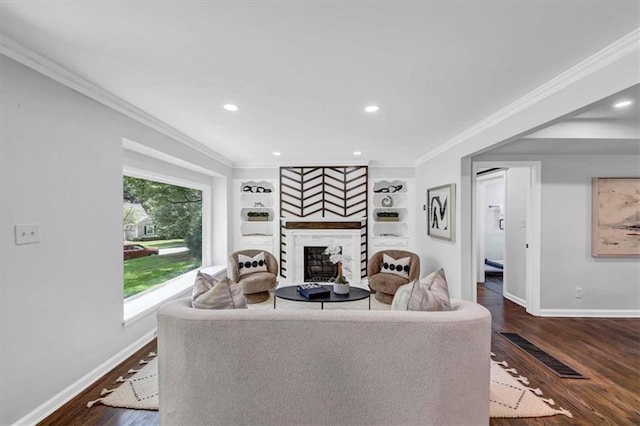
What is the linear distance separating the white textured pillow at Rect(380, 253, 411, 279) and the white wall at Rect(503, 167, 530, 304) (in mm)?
1765

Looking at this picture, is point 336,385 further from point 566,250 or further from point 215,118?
point 566,250

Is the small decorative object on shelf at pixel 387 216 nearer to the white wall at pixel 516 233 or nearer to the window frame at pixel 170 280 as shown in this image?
the white wall at pixel 516 233

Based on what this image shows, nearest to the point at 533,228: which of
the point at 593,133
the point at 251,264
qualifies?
the point at 593,133

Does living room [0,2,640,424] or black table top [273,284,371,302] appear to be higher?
Answer: living room [0,2,640,424]

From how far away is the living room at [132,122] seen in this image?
1.61 metres

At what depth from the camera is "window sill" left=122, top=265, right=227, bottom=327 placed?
2.99m

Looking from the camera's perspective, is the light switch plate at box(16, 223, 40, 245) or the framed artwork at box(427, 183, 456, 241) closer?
the light switch plate at box(16, 223, 40, 245)

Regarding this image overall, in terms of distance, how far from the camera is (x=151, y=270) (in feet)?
12.8

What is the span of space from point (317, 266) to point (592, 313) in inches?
166

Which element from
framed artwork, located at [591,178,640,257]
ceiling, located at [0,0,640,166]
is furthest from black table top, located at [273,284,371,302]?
framed artwork, located at [591,178,640,257]

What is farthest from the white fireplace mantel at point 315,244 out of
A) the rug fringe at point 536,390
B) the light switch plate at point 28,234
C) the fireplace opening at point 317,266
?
the light switch plate at point 28,234

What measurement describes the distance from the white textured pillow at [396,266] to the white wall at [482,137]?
0.48 meters

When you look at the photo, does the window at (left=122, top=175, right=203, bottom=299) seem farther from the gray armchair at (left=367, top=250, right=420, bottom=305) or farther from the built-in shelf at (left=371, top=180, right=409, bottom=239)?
the built-in shelf at (left=371, top=180, right=409, bottom=239)

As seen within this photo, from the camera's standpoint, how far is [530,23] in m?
1.53
